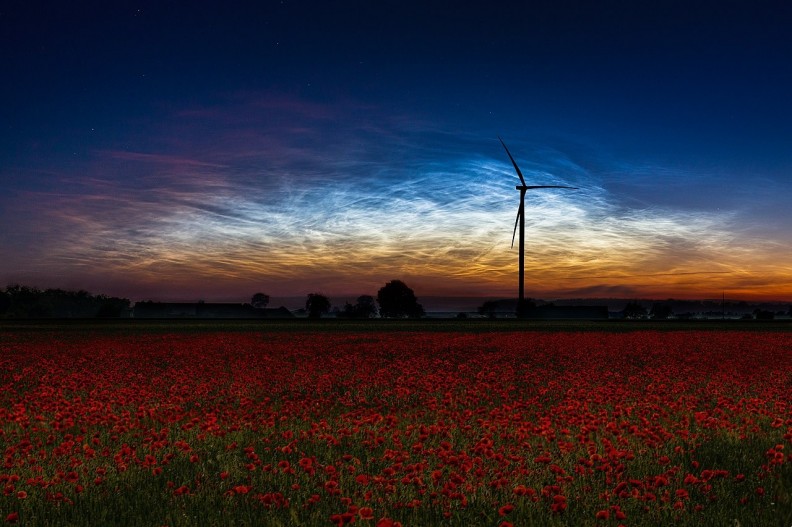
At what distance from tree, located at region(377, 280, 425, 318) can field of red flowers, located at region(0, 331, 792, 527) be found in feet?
484

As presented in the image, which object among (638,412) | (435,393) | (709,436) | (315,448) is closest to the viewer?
(315,448)

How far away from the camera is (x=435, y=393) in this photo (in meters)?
15.4

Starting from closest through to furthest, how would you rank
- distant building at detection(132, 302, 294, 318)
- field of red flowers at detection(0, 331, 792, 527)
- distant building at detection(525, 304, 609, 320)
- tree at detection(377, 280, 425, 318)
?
field of red flowers at detection(0, 331, 792, 527) < distant building at detection(525, 304, 609, 320) < tree at detection(377, 280, 425, 318) < distant building at detection(132, 302, 294, 318)

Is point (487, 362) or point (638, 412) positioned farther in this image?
point (487, 362)

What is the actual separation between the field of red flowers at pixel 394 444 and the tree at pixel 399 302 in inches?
5802

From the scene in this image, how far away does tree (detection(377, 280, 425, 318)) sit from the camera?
169 metres

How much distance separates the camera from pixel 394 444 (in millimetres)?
9836

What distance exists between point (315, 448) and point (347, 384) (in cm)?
707

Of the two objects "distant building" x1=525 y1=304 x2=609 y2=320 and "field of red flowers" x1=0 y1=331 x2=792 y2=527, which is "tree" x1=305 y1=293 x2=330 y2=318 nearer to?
"distant building" x1=525 y1=304 x2=609 y2=320

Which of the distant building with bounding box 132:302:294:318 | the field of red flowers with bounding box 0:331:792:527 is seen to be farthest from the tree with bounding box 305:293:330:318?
the field of red flowers with bounding box 0:331:792:527

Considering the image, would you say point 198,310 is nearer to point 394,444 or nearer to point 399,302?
point 399,302

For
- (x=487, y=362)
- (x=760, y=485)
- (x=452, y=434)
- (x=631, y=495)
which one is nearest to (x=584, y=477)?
(x=631, y=495)

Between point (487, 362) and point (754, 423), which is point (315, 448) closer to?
point (754, 423)

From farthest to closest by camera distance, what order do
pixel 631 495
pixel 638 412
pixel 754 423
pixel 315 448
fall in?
pixel 638 412
pixel 754 423
pixel 315 448
pixel 631 495
